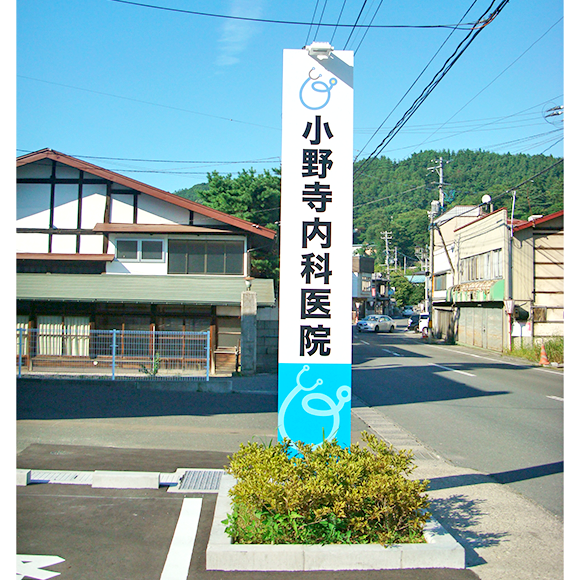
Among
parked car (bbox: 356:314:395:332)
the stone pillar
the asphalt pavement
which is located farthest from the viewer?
parked car (bbox: 356:314:395:332)

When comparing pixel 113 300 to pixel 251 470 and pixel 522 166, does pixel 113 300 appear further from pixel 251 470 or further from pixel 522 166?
pixel 522 166

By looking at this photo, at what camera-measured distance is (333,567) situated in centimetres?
429

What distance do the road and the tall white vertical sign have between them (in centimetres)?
311

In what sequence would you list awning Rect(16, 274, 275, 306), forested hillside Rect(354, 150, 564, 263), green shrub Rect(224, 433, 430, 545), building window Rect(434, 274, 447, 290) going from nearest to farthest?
green shrub Rect(224, 433, 430, 545) < awning Rect(16, 274, 275, 306) < building window Rect(434, 274, 447, 290) < forested hillside Rect(354, 150, 564, 263)

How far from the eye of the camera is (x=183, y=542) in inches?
190

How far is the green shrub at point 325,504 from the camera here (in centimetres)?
436

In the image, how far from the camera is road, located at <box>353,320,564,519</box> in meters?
7.66

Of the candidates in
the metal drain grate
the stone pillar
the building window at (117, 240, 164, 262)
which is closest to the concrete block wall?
the stone pillar

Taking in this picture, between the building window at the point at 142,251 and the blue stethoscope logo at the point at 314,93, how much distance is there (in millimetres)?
14317

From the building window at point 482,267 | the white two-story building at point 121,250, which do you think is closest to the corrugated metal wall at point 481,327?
the building window at point 482,267

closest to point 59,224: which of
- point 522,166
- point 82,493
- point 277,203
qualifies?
point 82,493

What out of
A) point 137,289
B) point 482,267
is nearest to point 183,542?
point 137,289

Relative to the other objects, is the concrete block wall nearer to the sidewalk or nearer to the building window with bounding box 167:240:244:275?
the sidewalk
